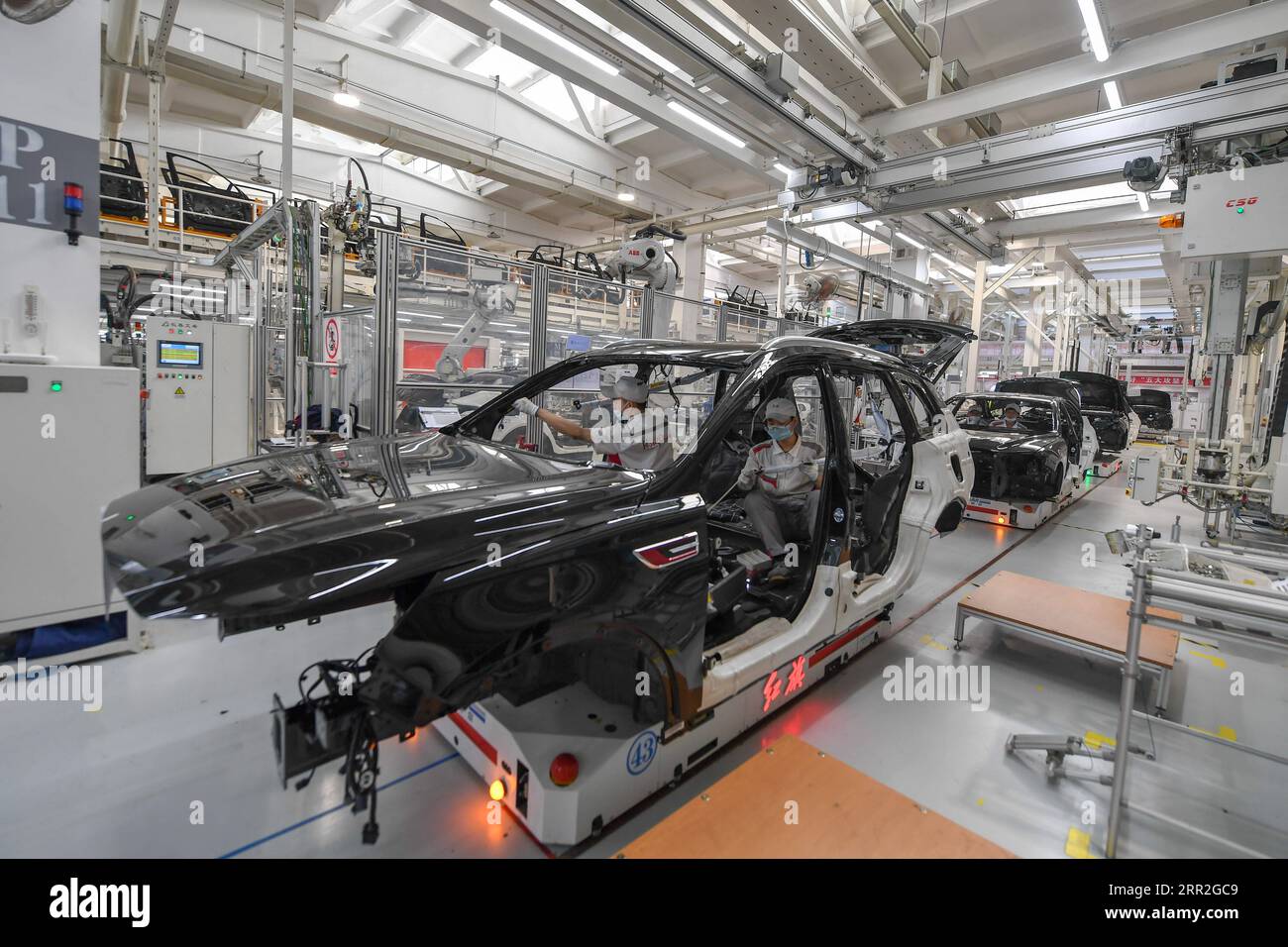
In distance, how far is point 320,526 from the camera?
138 centimetres

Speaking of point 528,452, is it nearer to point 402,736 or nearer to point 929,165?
point 402,736

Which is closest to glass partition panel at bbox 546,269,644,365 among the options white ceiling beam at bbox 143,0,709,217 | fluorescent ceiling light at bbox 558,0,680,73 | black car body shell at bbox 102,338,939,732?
fluorescent ceiling light at bbox 558,0,680,73

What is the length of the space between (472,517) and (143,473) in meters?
7.02

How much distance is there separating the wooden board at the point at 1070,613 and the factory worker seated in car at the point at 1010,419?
422 centimetres

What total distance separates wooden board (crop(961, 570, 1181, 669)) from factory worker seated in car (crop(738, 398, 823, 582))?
1.14 m

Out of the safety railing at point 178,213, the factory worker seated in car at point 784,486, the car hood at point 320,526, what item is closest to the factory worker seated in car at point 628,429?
the factory worker seated in car at point 784,486

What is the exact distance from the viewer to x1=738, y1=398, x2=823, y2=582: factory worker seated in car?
10.4 ft

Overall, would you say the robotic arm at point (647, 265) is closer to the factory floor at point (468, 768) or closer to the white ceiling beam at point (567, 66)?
the white ceiling beam at point (567, 66)

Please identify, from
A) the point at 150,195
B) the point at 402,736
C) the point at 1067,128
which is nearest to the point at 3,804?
the point at 402,736

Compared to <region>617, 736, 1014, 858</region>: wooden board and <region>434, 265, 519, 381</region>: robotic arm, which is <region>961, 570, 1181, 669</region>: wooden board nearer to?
<region>617, 736, 1014, 858</region>: wooden board

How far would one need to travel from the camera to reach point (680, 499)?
1883mm

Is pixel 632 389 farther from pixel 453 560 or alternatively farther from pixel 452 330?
pixel 452 330

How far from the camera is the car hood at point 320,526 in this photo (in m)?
1.23

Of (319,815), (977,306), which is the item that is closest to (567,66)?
(319,815)
